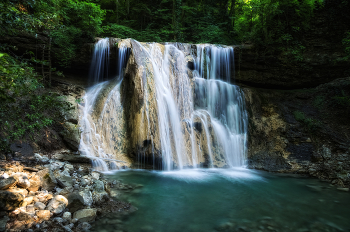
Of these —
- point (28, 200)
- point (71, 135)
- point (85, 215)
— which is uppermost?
point (71, 135)

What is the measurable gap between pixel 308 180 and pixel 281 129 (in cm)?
310

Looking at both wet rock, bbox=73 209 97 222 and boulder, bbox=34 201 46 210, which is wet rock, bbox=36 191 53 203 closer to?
boulder, bbox=34 201 46 210

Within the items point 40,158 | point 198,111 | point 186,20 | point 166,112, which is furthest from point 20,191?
point 186,20

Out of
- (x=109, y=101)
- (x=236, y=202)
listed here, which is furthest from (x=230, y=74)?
(x=236, y=202)

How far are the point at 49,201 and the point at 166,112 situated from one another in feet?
20.0

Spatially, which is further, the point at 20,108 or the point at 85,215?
the point at 20,108

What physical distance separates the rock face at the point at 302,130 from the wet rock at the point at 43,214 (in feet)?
27.9

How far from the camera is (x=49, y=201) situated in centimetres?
388

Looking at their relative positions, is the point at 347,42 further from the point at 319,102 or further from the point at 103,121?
the point at 103,121

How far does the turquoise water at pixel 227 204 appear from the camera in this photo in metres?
4.35

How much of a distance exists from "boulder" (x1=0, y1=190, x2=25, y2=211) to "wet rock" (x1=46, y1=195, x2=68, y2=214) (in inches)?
18.3

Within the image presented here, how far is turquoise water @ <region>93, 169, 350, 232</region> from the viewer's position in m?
4.35

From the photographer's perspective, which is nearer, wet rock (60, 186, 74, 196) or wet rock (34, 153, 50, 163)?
wet rock (60, 186, 74, 196)

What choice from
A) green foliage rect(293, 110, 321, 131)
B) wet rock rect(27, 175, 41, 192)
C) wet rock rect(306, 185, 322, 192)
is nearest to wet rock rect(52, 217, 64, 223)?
wet rock rect(27, 175, 41, 192)
